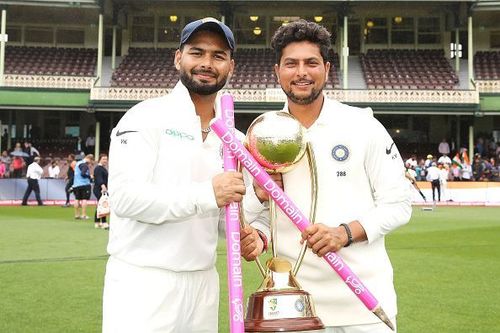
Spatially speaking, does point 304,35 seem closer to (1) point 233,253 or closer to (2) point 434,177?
(1) point 233,253

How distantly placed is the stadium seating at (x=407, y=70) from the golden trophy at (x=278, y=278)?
2789cm

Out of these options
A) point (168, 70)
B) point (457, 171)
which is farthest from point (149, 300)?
point (168, 70)

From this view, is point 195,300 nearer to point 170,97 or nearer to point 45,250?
point 170,97

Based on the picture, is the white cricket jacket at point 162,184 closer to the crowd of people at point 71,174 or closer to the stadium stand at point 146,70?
the crowd of people at point 71,174

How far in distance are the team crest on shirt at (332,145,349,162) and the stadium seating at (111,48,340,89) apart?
2708cm

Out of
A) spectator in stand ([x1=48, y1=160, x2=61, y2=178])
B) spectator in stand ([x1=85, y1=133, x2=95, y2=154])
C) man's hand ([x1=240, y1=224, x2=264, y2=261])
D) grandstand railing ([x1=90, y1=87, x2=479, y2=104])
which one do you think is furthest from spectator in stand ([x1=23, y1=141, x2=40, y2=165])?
man's hand ([x1=240, y1=224, x2=264, y2=261])

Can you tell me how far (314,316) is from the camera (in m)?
2.20

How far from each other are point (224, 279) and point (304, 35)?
5020 millimetres

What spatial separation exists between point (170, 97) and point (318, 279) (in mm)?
1072

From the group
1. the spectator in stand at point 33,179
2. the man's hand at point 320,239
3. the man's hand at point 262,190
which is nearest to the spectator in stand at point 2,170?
the spectator in stand at point 33,179

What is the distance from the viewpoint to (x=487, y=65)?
32.7m

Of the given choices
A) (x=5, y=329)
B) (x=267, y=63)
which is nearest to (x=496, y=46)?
(x=267, y=63)

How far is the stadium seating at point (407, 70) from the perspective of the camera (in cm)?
3006

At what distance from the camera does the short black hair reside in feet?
8.20
